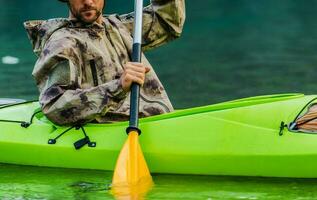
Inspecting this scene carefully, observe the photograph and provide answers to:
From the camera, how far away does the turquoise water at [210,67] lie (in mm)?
6379

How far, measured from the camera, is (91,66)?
271 inches

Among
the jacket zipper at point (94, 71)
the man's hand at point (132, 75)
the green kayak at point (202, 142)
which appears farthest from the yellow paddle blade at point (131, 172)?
the jacket zipper at point (94, 71)

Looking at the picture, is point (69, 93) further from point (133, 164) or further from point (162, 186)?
point (162, 186)

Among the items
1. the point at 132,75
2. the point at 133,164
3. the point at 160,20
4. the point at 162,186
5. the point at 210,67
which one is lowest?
the point at 162,186

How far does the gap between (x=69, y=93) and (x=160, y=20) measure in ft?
3.39

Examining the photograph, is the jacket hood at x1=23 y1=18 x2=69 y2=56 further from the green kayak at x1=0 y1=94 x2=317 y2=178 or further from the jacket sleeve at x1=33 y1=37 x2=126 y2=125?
the green kayak at x1=0 y1=94 x2=317 y2=178

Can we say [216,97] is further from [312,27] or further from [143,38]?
[312,27]

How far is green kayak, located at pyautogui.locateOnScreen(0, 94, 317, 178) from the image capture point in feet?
20.7

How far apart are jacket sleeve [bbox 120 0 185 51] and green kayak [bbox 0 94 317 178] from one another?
88 cm

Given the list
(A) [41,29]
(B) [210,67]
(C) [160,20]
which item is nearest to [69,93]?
(A) [41,29]

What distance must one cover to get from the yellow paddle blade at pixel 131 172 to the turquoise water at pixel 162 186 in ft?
0.21

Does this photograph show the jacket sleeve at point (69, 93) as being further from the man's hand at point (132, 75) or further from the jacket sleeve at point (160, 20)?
the jacket sleeve at point (160, 20)

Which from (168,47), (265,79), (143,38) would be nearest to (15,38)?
(168,47)

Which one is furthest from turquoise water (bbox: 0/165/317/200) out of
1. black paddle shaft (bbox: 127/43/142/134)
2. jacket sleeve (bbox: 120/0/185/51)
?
jacket sleeve (bbox: 120/0/185/51)
